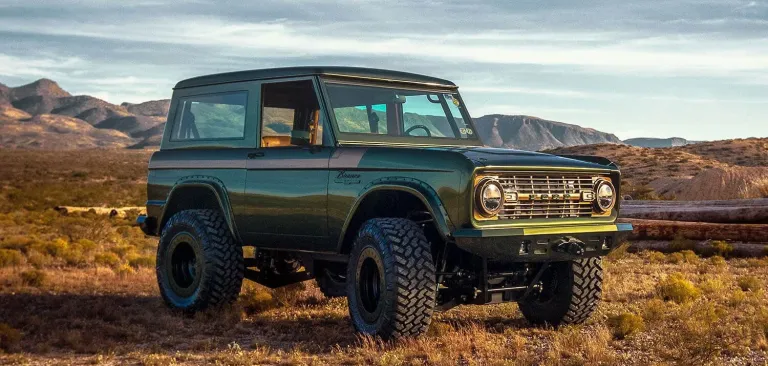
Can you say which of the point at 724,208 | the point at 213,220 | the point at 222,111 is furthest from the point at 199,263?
the point at 724,208

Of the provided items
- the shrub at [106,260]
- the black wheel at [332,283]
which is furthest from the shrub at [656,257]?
the shrub at [106,260]

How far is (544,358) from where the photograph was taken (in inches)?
281

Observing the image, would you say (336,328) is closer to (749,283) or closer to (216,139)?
(216,139)

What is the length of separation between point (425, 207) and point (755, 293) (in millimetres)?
5805

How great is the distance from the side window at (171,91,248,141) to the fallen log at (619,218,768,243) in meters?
9.93

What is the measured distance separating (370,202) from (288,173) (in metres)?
0.97

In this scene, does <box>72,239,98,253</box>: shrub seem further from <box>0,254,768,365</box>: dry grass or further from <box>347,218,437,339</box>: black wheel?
<box>347,218,437,339</box>: black wheel

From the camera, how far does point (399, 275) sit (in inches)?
282

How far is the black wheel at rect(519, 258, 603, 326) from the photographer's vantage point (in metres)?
8.38

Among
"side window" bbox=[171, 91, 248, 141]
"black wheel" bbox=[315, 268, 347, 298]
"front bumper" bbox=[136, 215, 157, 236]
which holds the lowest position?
"black wheel" bbox=[315, 268, 347, 298]

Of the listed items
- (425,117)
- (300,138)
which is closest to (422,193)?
(300,138)

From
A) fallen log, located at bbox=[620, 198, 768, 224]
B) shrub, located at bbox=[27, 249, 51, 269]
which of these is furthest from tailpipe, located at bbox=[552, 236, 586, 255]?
fallen log, located at bbox=[620, 198, 768, 224]

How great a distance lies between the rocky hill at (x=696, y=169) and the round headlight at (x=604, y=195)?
21.2 meters

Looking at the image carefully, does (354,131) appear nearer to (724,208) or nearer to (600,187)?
(600,187)
